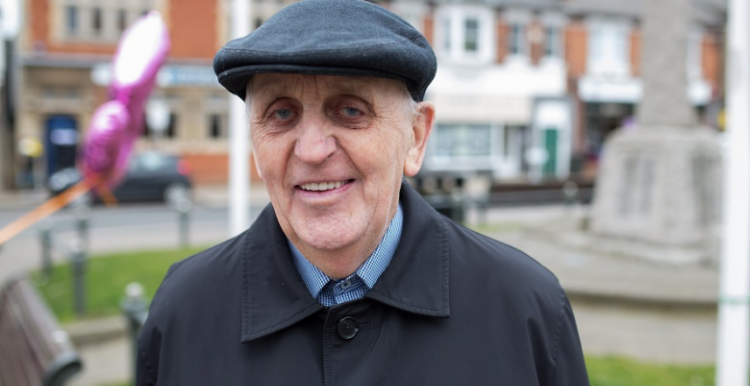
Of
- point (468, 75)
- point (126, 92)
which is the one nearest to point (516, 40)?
point (468, 75)

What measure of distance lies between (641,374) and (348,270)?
3.94m

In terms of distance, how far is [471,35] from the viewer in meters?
29.5

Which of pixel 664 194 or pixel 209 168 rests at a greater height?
pixel 664 194

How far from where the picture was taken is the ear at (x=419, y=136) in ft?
5.84

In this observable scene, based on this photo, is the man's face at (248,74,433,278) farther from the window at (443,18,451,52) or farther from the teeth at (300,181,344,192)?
the window at (443,18,451,52)

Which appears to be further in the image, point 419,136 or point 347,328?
point 419,136

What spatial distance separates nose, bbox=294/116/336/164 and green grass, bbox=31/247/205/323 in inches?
235

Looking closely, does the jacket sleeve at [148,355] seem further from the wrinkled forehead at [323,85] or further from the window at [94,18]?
the window at [94,18]

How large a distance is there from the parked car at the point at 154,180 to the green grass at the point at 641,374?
16.2m

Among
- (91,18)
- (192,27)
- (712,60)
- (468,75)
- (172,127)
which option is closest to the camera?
(91,18)

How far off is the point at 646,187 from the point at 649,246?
0.77 meters

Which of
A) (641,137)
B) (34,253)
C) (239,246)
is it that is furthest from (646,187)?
(34,253)

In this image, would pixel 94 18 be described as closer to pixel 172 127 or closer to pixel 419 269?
pixel 172 127

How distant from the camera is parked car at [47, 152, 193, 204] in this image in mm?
19656
